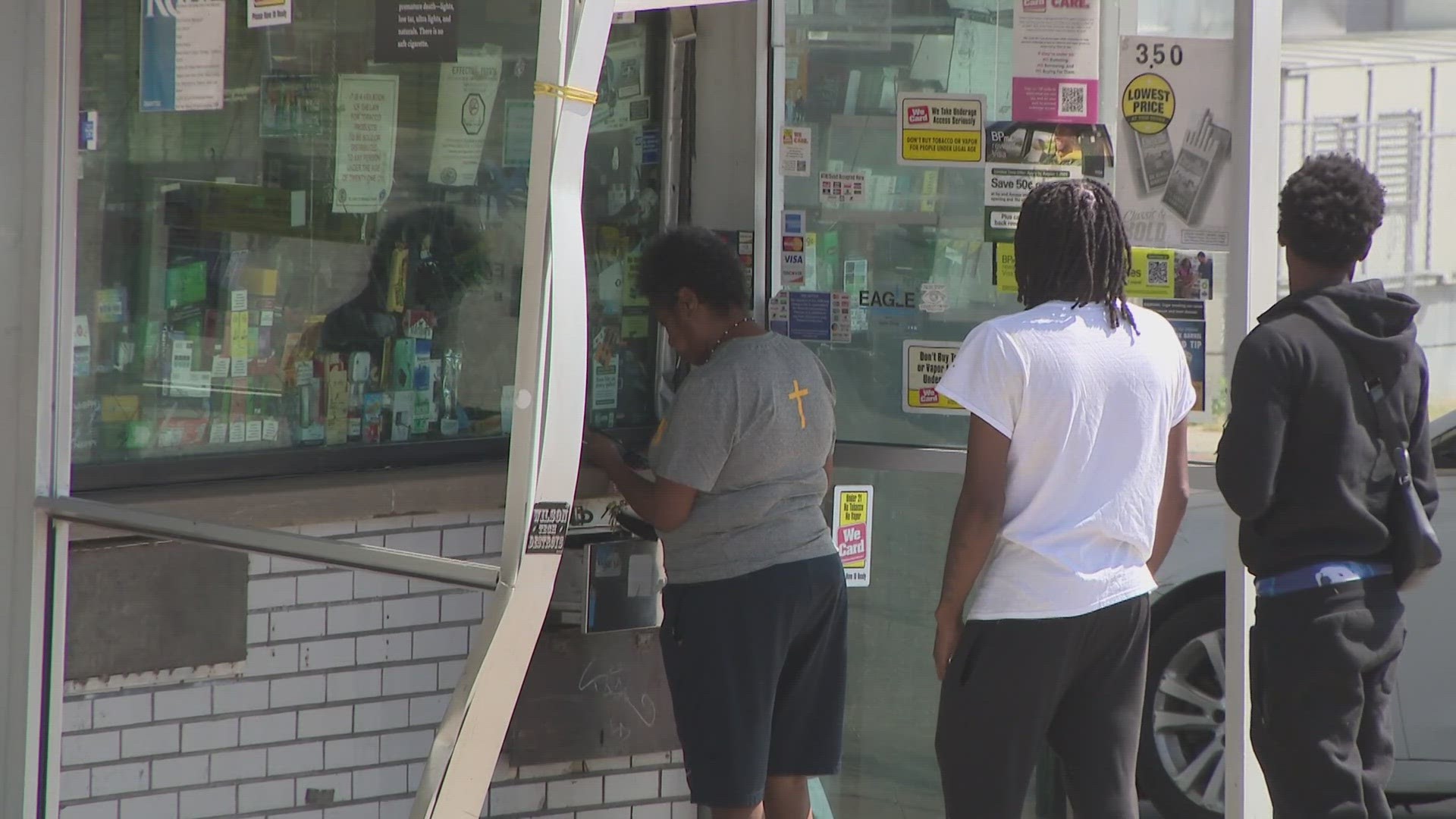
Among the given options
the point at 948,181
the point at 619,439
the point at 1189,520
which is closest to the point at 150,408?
the point at 619,439

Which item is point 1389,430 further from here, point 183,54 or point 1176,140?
point 183,54

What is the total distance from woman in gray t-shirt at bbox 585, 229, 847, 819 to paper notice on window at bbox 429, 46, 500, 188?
77 cm

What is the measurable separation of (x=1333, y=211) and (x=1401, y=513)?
25.4 inches

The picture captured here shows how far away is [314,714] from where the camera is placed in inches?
167

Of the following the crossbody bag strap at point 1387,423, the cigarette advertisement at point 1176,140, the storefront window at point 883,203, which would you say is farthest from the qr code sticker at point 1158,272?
the crossbody bag strap at point 1387,423

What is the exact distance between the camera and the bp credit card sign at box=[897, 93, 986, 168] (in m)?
4.41

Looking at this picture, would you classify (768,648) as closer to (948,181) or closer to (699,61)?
(948,181)

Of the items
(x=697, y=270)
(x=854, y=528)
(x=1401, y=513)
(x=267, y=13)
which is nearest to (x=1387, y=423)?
(x=1401, y=513)

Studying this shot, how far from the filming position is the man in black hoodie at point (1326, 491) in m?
3.39

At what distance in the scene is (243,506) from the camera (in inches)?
157

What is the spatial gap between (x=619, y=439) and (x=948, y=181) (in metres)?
1.19

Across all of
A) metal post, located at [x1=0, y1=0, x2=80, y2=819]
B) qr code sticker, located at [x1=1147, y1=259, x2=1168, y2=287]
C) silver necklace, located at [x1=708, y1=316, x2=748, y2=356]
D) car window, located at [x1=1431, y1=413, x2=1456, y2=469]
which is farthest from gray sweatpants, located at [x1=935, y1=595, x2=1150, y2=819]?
car window, located at [x1=1431, y1=413, x2=1456, y2=469]

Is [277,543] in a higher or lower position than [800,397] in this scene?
lower

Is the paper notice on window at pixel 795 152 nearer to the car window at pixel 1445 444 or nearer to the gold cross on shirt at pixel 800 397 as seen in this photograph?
the gold cross on shirt at pixel 800 397
